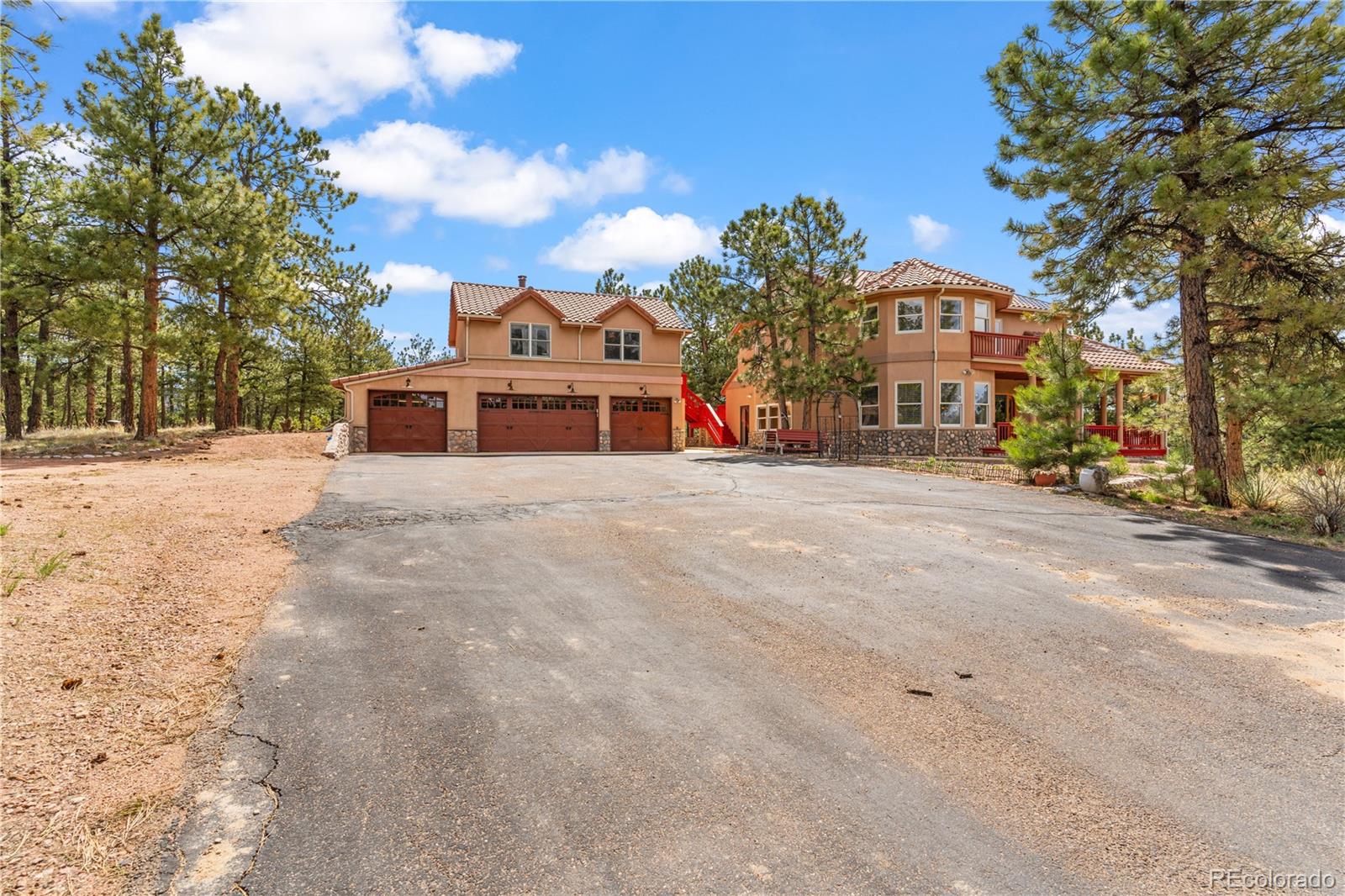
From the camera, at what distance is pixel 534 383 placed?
2675cm

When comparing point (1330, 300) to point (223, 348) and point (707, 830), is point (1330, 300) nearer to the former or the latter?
point (707, 830)

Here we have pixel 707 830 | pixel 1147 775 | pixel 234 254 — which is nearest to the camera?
pixel 707 830

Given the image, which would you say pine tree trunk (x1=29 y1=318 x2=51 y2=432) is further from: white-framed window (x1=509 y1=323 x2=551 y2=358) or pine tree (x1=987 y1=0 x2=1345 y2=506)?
pine tree (x1=987 y1=0 x2=1345 y2=506)

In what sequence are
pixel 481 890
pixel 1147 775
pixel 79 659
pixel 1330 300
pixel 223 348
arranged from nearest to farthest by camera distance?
pixel 481 890
pixel 1147 775
pixel 79 659
pixel 1330 300
pixel 223 348

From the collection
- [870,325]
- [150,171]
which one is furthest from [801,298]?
[150,171]

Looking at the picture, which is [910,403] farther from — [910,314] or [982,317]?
[982,317]

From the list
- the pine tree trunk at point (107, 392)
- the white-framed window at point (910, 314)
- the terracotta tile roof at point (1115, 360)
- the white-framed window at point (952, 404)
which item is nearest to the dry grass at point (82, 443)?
the pine tree trunk at point (107, 392)

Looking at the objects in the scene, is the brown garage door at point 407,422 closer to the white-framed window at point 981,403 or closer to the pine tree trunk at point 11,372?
the pine tree trunk at point 11,372

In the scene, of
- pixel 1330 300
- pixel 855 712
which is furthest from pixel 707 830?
pixel 1330 300

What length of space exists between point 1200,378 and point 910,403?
41.5ft

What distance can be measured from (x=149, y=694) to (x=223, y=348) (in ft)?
88.6

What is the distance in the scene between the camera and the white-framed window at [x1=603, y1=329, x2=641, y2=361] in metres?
28.1

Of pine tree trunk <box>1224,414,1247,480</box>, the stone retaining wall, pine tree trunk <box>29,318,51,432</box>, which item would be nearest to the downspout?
pine tree trunk <box>1224,414,1247,480</box>

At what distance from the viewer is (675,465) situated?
18578mm
